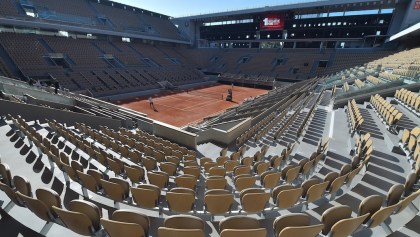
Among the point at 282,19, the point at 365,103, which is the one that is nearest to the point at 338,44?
the point at 282,19

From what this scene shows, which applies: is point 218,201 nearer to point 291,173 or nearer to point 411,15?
point 291,173

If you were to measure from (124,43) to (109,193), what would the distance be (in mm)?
41938

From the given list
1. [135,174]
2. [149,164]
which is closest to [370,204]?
[135,174]

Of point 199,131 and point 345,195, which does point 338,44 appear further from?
point 345,195

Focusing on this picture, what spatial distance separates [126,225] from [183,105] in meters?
24.1

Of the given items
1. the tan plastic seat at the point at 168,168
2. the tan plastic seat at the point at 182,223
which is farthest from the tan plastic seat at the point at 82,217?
the tan plastic seat at the point at 168,168

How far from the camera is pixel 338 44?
3912 cm

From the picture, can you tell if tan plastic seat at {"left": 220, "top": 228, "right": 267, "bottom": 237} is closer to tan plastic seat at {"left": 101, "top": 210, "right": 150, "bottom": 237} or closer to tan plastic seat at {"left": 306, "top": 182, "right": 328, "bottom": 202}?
tan plastic seat at {"left": 101, "top": 210, "right": 150, "bottom": 237}

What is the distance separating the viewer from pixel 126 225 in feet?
8.41

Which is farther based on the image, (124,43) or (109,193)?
(124,43)

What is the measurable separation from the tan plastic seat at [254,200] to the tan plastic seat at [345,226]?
106cm

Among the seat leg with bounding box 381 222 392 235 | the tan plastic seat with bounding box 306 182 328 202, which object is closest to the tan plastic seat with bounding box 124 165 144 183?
the tan plastic seat with bounding box 306 182 328 202

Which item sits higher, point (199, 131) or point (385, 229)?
point (385, 229)

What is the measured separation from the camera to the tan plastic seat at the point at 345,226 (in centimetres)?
278
